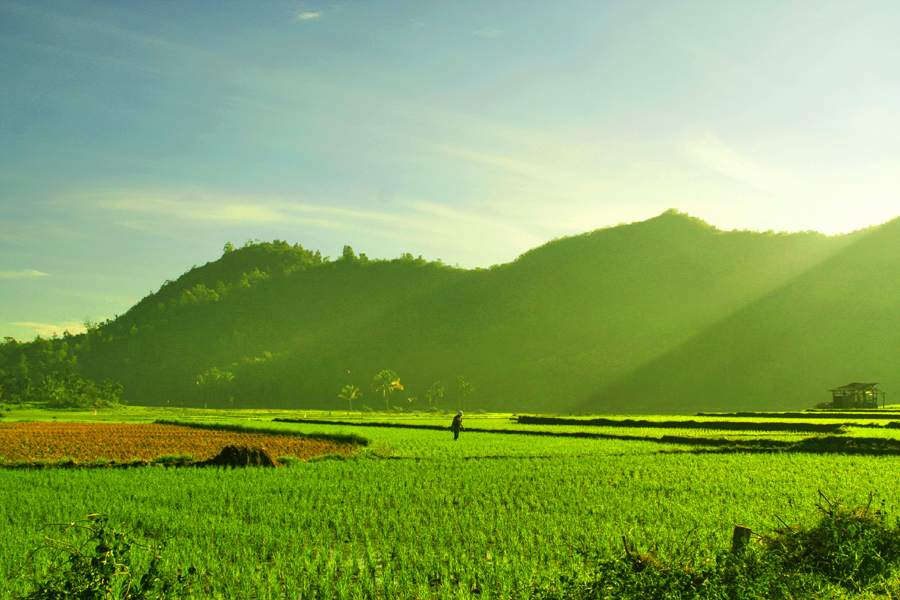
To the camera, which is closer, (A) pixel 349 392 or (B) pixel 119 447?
(B) pixel 119 447

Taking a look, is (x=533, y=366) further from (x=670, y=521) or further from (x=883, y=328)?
(x=670, y=521)

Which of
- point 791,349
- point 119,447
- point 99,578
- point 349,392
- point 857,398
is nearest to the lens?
point 99,578

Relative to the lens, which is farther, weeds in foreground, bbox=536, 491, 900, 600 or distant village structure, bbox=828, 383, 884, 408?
distant village structure, bbox=828, 383, 884, 408

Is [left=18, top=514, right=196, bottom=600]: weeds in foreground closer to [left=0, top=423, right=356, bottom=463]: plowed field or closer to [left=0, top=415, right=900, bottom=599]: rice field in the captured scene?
[left=0, top=415, right=900, bottom=599]: rice field

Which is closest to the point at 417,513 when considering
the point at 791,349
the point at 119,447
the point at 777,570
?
the point at 777,570

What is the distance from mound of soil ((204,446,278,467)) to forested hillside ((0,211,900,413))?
10516 cm

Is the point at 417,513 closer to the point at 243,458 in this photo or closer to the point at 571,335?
the point at 243,458

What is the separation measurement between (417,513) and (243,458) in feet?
34.5

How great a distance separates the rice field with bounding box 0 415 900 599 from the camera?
23.5ft

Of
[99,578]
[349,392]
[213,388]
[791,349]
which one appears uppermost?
[791,349]

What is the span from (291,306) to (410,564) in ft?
649

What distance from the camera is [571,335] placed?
148m

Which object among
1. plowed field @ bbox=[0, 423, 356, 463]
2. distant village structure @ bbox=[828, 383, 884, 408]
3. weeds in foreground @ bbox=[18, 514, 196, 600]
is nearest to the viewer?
weeds in foreground @ bbox=[18, 514, 196, 600]

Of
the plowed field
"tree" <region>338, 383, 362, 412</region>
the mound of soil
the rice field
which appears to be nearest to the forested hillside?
"tree" <region>338, 383, 362, 412</region>
